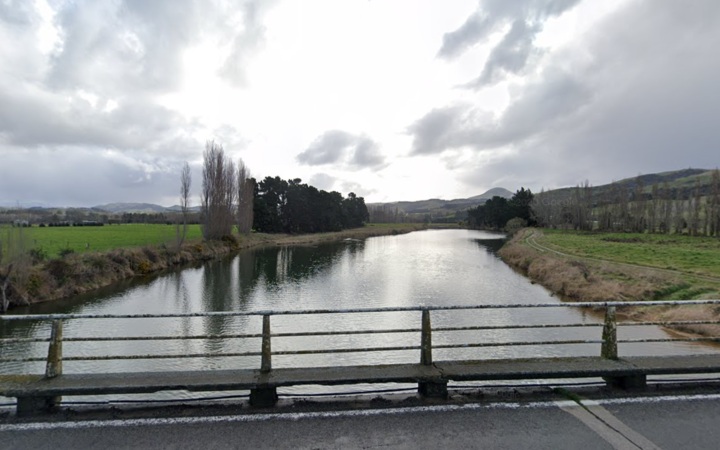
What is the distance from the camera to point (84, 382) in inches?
181

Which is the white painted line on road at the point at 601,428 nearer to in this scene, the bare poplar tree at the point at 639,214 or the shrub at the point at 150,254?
the shrub at the point at 150,254

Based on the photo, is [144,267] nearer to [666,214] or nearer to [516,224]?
[666,214]

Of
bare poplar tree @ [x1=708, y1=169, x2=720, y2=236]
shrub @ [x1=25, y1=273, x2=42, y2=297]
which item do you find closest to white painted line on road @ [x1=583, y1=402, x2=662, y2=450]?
shrub @ [x1=25, y1=273, x2=42, y2=297]

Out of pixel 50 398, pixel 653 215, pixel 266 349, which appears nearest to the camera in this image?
pixel 50 398

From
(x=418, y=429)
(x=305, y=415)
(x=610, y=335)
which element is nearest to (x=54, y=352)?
Answer: (x=305, y=415)

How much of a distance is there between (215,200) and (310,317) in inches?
1316

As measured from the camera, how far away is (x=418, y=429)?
4051 mm

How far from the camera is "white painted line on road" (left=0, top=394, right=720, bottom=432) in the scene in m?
4.08

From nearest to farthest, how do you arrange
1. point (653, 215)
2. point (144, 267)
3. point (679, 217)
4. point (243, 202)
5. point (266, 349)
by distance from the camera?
1. point (266, 349)
2. point (144, 267)
3. point (243, 202)
4. point (679, 217)
5. point (653, 215)

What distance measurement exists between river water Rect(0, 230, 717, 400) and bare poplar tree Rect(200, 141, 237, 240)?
39.4 ft

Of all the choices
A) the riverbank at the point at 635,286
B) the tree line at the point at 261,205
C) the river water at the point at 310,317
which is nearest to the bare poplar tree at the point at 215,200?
the tree line at the point at 261,205

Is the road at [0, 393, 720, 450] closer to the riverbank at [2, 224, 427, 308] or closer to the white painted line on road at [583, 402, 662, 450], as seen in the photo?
the white painted line on road at [583, 402, 662, 450]

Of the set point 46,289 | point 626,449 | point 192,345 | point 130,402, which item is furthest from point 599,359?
point 46,289

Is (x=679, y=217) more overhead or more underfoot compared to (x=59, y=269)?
more overhead
